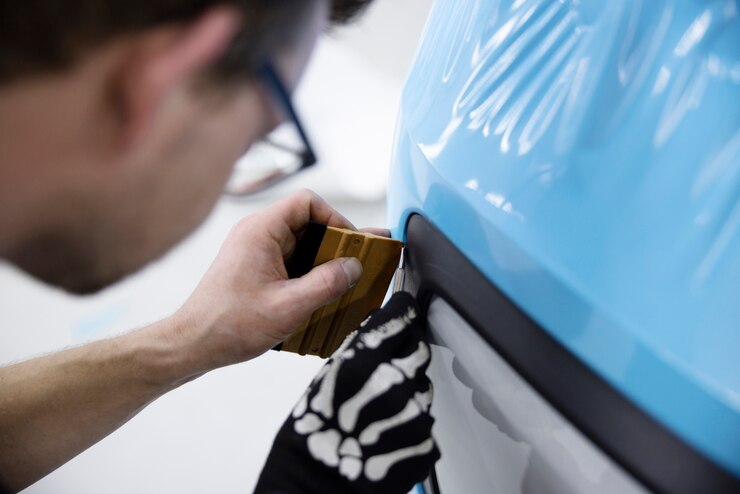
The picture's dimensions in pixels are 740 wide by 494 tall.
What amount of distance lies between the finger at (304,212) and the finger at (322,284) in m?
0.08

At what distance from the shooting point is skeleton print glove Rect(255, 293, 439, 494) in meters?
0.57

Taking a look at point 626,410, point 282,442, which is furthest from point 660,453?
point 282,442

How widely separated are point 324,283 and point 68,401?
1.37 ft

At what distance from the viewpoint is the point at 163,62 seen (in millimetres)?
352

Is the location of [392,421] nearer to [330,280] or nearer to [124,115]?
Result: [330,280]

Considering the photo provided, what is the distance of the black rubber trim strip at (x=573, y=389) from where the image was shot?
1.38 feet

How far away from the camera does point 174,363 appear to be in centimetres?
80

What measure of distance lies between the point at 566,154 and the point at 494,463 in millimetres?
305

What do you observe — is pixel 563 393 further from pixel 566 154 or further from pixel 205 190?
pixel 205 190

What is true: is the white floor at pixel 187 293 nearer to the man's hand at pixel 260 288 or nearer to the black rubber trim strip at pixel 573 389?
the man's hand at pixel 260 288

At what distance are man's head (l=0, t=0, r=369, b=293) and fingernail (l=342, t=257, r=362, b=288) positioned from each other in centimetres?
23

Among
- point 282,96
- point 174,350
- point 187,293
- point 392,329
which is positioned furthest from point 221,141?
point 187,293

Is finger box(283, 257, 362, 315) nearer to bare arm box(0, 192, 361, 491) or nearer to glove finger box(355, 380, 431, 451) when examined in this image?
bare arm box(0, 192, 361, 491)

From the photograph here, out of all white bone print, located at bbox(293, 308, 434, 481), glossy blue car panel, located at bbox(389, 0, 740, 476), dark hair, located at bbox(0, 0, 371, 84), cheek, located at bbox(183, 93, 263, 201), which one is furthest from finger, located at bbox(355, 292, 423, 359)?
dark hair, located at bbox(0, 0, 371, 84)
